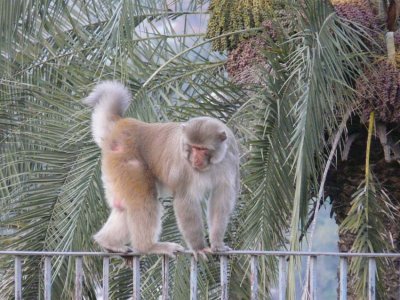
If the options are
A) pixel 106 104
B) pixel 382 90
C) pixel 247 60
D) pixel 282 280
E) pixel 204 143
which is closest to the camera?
pixel 282 280

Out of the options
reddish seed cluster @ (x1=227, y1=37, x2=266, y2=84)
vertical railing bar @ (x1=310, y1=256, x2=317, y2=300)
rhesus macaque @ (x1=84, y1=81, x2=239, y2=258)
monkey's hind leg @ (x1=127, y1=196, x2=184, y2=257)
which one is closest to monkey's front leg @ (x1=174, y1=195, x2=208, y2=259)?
rhesus macaque @ (x1=84, y1=81, x2=239, y2=258)

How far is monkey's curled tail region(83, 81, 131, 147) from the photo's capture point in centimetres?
668

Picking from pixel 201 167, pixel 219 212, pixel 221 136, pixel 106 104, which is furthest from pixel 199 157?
pixel 106 104

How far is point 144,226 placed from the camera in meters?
6.17

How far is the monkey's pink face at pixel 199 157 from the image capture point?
5.91 m

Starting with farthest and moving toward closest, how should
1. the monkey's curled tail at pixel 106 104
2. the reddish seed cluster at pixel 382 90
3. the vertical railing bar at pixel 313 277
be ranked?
the reddish seed cluster at pixel 382 90, the monkey's curled tail at pixel 106 104, the vertical railing bar at pixel 313 277

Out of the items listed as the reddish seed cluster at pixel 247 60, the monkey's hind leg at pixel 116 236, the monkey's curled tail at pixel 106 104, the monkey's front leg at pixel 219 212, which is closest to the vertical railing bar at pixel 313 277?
the monkey's front leg at pixel 219 212

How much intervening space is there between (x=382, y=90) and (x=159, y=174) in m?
2.57

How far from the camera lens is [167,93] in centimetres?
920

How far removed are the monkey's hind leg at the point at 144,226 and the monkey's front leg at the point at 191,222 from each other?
19cm

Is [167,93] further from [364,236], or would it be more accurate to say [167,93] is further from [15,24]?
[364,236]

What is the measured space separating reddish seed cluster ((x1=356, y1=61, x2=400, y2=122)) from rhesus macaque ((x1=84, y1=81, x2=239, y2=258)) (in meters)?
2.24

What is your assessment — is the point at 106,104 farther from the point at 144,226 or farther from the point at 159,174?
the point at 144,226

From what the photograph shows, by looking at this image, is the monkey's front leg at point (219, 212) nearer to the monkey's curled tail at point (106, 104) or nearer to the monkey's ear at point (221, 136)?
the monkey's ear at point (221, 136)
